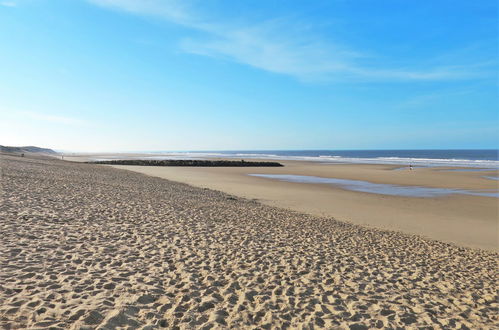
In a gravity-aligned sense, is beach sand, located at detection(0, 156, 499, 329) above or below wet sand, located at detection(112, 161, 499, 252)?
above

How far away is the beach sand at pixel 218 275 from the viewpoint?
5293 millimetres

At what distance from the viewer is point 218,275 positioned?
23.0ft

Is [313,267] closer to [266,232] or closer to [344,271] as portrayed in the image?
[344,271]

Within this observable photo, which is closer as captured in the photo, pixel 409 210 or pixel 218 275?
pixel 218 275

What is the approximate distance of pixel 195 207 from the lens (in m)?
14.9

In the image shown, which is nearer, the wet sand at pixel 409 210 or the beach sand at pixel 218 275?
the beach sand at pixel 218 275

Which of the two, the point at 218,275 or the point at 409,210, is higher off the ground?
the point at 218,275

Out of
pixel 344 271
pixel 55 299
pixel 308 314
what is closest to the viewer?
pixel 55 299

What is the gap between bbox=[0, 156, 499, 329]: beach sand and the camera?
529cm

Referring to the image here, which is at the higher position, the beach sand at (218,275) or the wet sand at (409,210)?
the beach sand at (218,275)

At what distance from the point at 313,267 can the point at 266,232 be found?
11.4 ft

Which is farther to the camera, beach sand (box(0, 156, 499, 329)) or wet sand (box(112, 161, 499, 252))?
wet sand (box(112, 161, 499, 252))

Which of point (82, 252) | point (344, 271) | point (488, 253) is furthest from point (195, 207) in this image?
point (488, 253)

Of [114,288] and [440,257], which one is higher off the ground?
[114,288]
